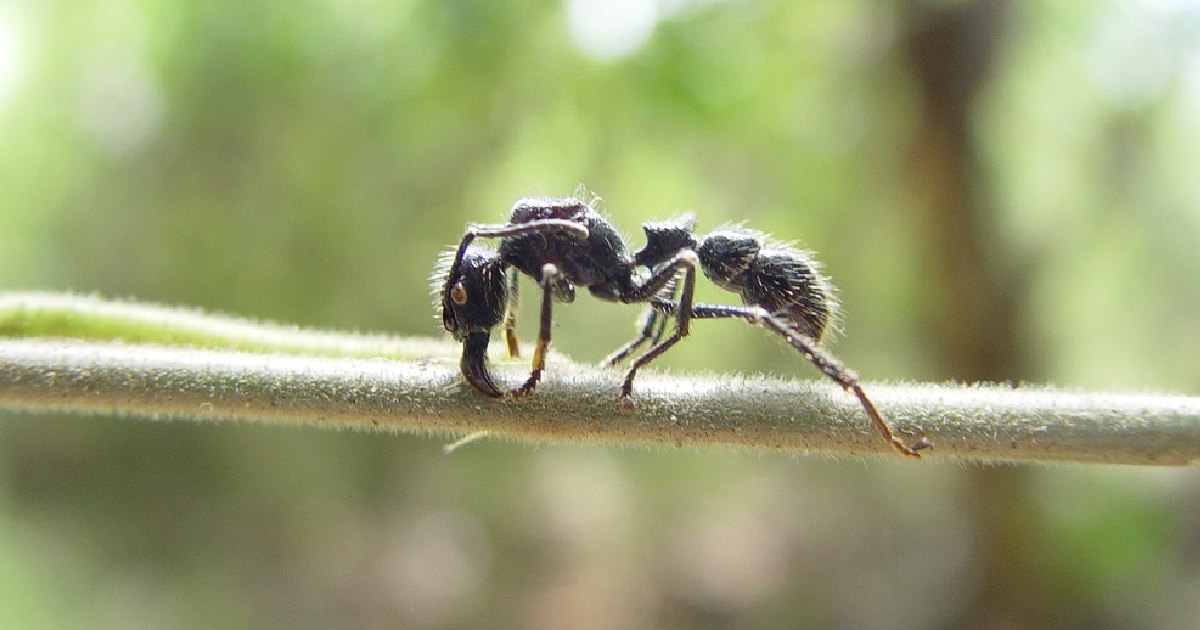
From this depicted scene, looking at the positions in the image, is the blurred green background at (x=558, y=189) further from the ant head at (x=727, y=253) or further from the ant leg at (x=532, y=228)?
the ant leg at (x=532, y=228)

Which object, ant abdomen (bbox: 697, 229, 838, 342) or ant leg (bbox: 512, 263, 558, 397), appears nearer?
ant leg (bbox: 512, 263, 558, 397)

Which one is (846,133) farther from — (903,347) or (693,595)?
(693,595)

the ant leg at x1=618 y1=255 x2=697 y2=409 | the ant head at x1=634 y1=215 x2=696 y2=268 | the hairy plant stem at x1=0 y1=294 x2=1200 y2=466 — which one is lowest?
the hairy plant stem at x1=0 y1=294 x2=1200 y2=466

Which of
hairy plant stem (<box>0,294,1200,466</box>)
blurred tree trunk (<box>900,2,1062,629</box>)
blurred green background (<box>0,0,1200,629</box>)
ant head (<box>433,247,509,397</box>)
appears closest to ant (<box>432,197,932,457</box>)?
ant head (<box>433,247,509,397</box>)

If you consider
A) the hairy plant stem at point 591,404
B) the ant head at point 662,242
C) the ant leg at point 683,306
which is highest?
the ant head at point 662,242

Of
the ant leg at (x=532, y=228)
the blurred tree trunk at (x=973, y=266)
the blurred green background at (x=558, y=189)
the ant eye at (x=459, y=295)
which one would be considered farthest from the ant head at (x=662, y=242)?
the blurred tree trunk at (x=973, y=266)

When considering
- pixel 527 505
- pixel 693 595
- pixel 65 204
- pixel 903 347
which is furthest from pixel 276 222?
pixel 903 347

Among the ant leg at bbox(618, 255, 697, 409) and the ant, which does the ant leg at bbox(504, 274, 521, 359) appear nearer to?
the ant

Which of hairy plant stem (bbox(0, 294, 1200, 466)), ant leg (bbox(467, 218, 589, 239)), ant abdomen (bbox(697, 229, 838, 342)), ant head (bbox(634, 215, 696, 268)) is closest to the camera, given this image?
hairy plant stem (bbox(0, 294, 1200, 466))
